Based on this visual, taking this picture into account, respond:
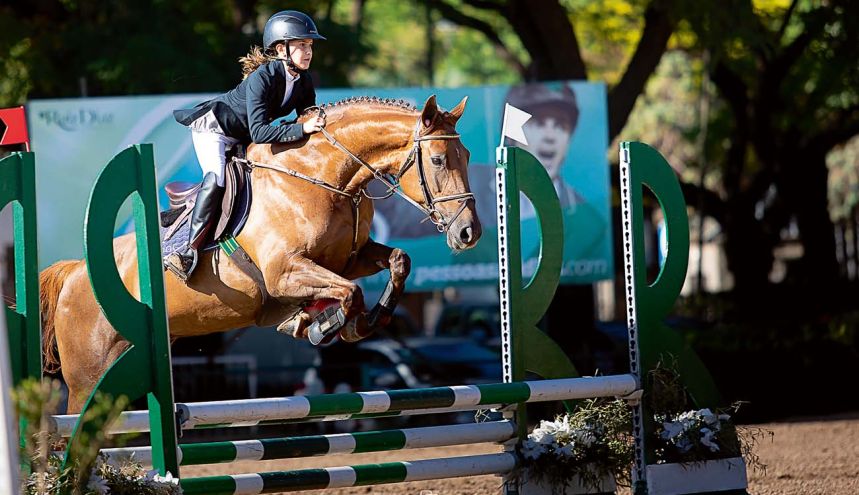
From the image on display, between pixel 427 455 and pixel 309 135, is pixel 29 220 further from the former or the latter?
pixel 427 455

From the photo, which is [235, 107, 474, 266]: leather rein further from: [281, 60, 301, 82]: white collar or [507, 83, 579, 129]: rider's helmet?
[507, 83, 579, 129]: rider's helmet

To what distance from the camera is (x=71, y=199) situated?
11047 millimetres

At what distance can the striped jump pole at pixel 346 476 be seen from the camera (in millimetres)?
4324

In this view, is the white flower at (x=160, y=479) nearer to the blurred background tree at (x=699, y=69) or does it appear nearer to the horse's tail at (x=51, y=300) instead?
the horse's tail at (x=51, y=300)

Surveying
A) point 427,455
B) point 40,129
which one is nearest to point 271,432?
point 427,455

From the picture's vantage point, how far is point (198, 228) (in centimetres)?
568

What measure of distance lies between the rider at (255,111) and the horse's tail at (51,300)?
85cm

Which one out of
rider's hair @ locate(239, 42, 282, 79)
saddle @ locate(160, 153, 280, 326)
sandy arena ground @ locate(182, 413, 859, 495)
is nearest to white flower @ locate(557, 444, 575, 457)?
sandy arena ground @ locate(182, 413, 859, 495)

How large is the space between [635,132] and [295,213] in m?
26.2

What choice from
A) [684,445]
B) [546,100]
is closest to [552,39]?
[546,100]

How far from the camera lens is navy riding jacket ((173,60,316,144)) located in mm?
5461

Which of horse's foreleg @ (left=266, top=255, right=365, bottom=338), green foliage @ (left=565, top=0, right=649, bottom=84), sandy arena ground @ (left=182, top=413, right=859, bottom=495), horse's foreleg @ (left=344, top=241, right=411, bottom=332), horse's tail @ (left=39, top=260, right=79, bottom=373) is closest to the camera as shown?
horse's foreleg @ (left=266, top=255, right=365, bottom=338)

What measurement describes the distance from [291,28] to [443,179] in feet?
3.30

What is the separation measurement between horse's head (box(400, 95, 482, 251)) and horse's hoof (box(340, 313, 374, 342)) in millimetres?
541
